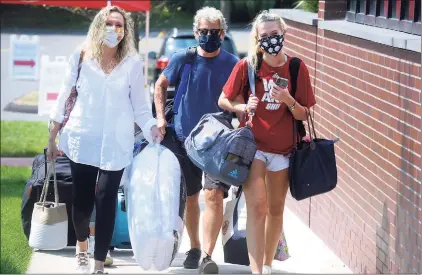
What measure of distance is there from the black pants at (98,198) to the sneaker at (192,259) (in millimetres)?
969

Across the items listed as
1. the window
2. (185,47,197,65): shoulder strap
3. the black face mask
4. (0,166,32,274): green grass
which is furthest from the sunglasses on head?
(0,166,32,274): green grass

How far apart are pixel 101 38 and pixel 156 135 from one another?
2.41ft

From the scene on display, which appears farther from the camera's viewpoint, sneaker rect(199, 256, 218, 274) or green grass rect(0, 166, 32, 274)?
green grass rect(0, 166, 32, 274)

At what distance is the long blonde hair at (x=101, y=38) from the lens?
6.73 meters

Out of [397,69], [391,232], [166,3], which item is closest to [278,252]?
[391,232]

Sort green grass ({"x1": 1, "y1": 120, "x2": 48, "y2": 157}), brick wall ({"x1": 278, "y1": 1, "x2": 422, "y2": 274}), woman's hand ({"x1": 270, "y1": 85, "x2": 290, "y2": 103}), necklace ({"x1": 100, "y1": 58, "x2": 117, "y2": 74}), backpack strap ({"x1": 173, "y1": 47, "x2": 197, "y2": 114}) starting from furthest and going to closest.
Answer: green grass ({"x1": 1, "y1": 120, "x2": 48, "y2": 157}) → backpack strap ({"x1": 173, "y1": 47, "x2": 197, "y2": 114}) → necklace ({"x1": 100, "y1": 58, "x2": 117, "y2": 74}) → woman's hand ({"x1": 270, "y1": 85, "x2": 290, "y2": 103}) → brick wall ({"x1": 278, "y1": 1, "x2": 422, "y2": 274})

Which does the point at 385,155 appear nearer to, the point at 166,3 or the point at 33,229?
the point at 33,229

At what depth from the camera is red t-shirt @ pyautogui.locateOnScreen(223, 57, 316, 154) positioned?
6621 millimetres

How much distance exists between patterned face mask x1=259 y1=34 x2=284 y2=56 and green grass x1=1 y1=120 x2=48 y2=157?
8214 mm

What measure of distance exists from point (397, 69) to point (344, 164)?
1.79 meters

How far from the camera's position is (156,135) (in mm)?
6973

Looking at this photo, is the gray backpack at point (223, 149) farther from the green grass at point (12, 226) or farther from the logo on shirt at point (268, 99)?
the green grass at point (12, 226)

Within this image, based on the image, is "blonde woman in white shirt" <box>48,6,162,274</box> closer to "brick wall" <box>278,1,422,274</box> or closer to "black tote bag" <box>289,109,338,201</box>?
"black tote bag" <box>289,109,338,201</box>

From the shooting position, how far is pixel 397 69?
21.6ft
